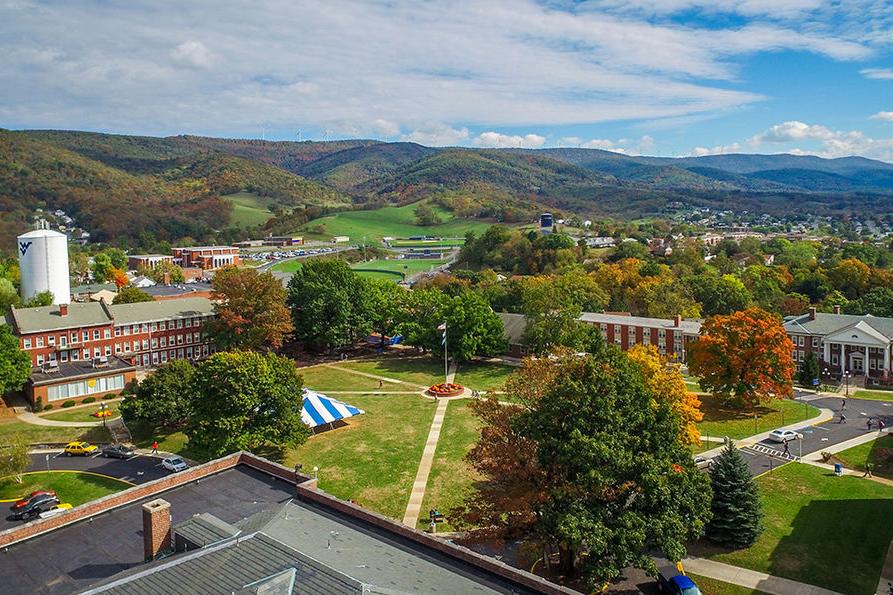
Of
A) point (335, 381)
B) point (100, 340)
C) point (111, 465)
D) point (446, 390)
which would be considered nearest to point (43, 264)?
point (100, 340)

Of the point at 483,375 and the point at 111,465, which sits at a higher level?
the point at 483,375

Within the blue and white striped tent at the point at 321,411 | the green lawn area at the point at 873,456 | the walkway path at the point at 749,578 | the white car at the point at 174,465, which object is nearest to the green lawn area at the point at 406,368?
the blue and white striped tent at the point at 321,411

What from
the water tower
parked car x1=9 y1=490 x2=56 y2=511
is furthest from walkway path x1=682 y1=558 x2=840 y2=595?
the water tower

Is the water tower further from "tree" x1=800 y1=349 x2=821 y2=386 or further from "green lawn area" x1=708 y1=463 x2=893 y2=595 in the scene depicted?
"tree" x1=800 y1=349 x2=821 y2=386

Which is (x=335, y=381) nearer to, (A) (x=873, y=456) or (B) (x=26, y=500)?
(B) (x=26, y=500)

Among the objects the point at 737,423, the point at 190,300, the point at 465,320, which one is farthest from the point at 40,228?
the point at 737,423

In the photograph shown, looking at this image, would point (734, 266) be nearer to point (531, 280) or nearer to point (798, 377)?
point (531, 280)
